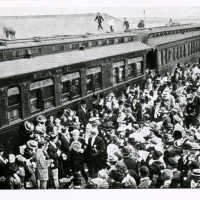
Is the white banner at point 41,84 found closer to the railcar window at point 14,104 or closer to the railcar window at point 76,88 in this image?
the railcar window at point 14,104

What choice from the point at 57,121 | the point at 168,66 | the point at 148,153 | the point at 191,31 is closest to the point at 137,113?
the point at 57,121

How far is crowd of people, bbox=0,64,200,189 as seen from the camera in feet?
21.5

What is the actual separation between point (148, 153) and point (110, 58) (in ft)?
17.5

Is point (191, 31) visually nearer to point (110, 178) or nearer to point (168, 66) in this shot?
point (168, 66)

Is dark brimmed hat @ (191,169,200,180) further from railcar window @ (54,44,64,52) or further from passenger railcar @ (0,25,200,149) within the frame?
railcar window @ (54,44,64,52)

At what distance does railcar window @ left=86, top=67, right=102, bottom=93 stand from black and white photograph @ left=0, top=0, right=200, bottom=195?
1.1 inches

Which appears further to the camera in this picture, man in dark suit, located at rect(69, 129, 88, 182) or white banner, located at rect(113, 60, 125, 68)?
white banner, located at rect(113, 60, 125, 68)

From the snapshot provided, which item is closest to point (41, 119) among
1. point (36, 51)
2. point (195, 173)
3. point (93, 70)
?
point (36, 51)

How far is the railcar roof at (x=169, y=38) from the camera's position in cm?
1536

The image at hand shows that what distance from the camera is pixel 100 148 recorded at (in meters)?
7.66

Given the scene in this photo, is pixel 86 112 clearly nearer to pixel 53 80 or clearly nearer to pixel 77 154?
pixel 53 80

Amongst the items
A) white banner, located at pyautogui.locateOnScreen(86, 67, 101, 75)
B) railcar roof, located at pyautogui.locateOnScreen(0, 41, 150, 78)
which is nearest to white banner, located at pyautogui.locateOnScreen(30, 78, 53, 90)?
railcar roof, located at pyautogui.locateOnScreen(0, 41, 150, 78)

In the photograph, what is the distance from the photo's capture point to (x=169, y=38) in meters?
16.7

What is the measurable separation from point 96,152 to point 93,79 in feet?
11.7
